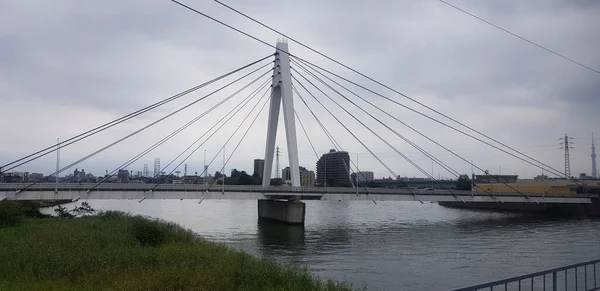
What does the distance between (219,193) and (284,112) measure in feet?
27.7

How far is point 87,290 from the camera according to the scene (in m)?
11.2

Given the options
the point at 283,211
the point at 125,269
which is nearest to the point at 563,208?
the point at 283,211

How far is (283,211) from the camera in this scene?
47.0 m

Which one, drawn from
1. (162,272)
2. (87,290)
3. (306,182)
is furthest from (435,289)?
(306,182)

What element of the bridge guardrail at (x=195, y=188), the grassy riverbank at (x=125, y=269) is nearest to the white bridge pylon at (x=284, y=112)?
the bridge guardrail at (x=195, y=188)

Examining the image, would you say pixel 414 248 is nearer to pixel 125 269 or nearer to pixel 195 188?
pixel 195 188

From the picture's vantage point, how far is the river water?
21.5 m

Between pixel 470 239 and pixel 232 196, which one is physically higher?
pixel 232 196

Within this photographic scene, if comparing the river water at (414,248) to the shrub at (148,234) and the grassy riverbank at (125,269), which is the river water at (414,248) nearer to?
the grassy riverbank at (125,269)

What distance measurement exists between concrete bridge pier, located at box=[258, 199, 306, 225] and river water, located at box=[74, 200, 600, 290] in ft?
3.82

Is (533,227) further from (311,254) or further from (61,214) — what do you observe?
(61,214)

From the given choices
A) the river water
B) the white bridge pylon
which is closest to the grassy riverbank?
the river water

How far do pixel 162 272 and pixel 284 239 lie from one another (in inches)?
928

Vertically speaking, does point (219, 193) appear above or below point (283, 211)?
above
